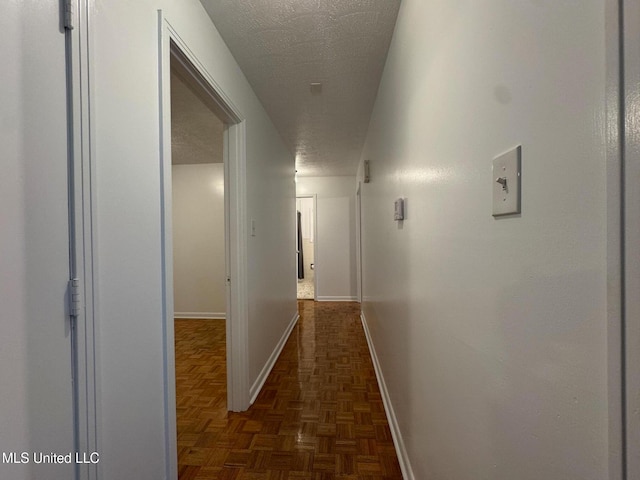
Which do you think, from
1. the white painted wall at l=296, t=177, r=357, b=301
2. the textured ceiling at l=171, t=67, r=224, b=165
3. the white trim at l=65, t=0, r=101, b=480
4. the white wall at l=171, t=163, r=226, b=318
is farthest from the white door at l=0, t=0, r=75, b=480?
the white painted wall at l=296, t=177, r=357, b=301

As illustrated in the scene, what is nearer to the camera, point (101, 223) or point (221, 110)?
point (101, 223)

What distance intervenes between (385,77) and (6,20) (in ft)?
5.98

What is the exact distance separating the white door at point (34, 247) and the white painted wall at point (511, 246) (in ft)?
3.32

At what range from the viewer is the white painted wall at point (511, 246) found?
15.7 inches

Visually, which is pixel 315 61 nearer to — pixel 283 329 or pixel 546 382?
pixel 546 382

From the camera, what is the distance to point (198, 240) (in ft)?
14.7

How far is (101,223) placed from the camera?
85cm

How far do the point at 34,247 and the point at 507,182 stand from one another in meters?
1.02

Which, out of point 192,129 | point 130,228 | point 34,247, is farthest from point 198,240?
point 34,247

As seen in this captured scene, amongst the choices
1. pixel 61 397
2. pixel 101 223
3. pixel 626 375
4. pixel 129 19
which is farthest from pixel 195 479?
pixel 129 19

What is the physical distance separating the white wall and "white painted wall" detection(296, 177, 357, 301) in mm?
1626

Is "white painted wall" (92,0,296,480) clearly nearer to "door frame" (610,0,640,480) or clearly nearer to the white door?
the white door

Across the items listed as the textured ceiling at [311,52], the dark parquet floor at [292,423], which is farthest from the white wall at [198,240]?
the textured ceiling at [311,52]

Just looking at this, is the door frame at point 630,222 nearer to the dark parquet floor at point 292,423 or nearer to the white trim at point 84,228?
the white trim at point 84,228
